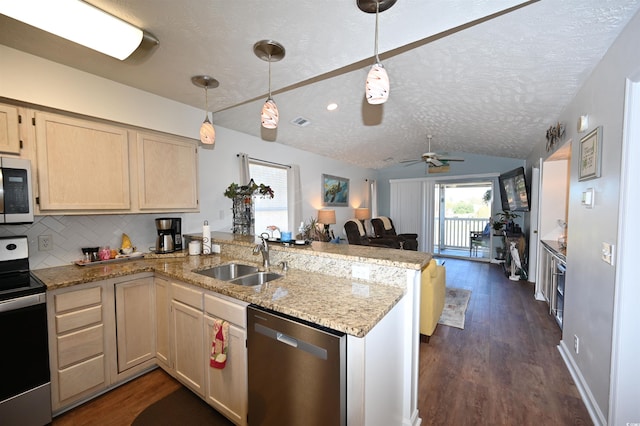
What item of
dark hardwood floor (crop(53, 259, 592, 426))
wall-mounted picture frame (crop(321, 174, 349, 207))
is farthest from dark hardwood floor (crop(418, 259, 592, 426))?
wall-mounted picture frame (crop(321, 174, 349, 207))

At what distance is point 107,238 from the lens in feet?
8.23

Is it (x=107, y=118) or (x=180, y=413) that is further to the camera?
(x=107, y=118)

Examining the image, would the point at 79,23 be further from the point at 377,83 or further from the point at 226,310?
the point at 226,310

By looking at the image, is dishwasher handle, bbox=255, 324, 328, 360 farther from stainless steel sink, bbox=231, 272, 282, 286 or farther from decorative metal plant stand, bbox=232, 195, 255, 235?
decorative metal plant stand, bbox=232, 195, 255, 235

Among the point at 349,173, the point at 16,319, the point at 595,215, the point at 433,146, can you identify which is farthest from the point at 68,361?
the point at 433,146

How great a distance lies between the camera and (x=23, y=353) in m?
Result: 1.58

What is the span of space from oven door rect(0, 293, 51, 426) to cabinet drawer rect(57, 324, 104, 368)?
98 mm

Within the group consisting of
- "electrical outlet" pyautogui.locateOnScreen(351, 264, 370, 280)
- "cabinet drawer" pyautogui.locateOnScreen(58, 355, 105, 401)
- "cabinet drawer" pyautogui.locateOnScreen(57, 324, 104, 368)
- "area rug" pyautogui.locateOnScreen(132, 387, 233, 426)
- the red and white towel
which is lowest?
"area rug" pyautogui.locateOnScreen(132, 387, 233, 426)

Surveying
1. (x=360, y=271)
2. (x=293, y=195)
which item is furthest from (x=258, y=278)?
(x=293, y=195)

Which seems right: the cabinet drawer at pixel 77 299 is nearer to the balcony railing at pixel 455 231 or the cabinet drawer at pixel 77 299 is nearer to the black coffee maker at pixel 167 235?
the black coffee maker at pixel 167 235

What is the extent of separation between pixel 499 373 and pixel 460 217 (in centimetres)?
615

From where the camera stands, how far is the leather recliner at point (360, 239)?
5.70 metres

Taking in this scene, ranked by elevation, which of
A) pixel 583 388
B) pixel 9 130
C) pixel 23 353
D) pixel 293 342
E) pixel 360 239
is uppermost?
pixel 9 130

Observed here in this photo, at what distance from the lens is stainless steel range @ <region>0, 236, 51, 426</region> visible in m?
1.52
